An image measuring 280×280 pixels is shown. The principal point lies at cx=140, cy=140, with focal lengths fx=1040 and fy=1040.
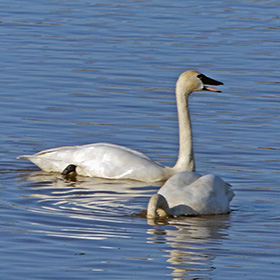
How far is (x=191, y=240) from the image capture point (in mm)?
8469

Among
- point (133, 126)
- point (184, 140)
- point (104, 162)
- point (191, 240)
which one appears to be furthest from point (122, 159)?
point (191, 240)

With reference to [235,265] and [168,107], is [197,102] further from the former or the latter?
[235,265]

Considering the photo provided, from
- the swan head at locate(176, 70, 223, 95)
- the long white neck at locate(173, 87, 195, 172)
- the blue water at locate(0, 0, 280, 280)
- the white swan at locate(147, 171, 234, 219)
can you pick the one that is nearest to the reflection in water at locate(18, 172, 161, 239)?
the blue water at locate(0, 0, 280, 280)

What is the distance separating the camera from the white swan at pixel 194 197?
30.8 ft

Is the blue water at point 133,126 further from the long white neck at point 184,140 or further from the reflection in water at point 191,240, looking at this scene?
the long white neck at point 184,140

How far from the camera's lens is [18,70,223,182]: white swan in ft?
35.9

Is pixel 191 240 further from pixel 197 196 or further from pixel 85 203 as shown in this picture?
pixel 85 203

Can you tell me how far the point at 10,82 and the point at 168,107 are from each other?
2.51 metres

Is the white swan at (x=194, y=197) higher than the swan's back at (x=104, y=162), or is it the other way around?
the swan's back at (x=104, y=162)

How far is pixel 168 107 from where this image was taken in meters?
14.3

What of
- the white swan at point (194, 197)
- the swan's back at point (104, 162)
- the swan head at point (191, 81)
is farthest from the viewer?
the swan head at point (191, 81)

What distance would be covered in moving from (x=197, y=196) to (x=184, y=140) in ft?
6.60

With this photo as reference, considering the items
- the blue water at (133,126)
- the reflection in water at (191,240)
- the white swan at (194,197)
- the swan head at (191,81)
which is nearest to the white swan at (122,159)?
the swan head at (191,81)

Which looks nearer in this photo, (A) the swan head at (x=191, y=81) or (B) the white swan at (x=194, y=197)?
(B) the white swan at (x=194, y=197)
